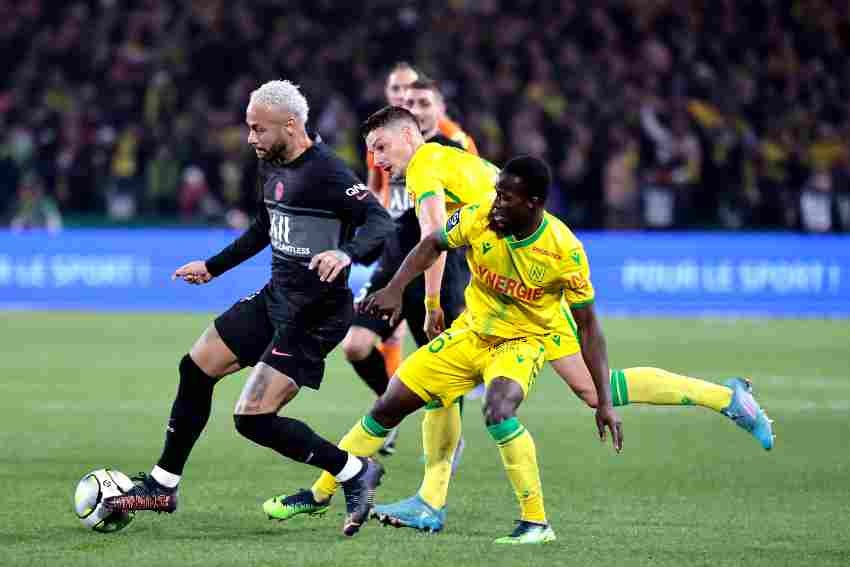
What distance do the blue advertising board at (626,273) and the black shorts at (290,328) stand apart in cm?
1232

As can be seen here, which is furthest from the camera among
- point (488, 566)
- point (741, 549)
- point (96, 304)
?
point (96, 304)

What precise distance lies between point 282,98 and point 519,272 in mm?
1290

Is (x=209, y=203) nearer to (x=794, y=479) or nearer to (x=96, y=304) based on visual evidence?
(x=96, y=304)

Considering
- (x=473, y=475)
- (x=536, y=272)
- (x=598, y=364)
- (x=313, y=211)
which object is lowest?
(x=473, y=475)

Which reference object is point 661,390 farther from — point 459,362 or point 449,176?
point 449,176

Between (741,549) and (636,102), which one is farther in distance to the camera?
(636,102)

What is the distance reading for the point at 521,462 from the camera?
6.24 metres

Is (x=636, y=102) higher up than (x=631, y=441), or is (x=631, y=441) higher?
(x=636, y=102)

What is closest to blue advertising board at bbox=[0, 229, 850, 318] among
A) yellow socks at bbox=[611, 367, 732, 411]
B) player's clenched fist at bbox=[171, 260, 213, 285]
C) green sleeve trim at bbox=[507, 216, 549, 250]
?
yellow socks at bbox=[611, 367, 732, 411]

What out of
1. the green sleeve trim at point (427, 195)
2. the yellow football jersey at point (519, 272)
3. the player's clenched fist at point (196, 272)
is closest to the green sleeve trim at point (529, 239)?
the yellow football jersey at point (519, 272)

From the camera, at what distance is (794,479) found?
820cm

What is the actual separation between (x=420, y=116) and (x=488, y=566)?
12.5 ft

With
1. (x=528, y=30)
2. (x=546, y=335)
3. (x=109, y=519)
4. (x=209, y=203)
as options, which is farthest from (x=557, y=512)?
(x=528, y=30)

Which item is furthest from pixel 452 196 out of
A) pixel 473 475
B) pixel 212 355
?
pixel 473 475
